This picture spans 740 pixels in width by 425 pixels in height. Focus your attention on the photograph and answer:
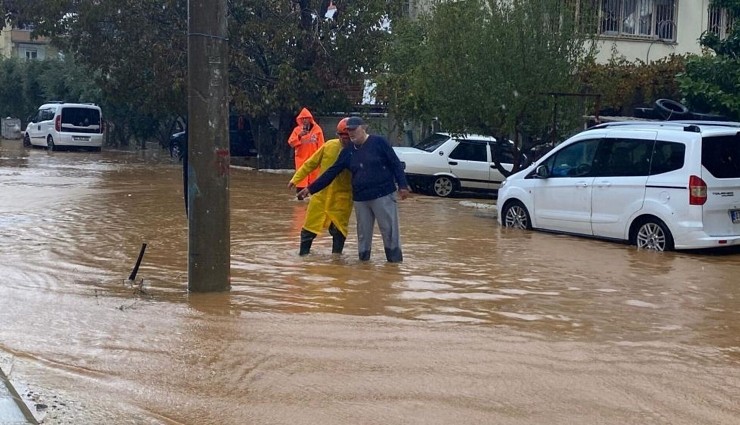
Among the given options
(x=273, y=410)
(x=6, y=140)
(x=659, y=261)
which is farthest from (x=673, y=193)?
(x=6, y=140)

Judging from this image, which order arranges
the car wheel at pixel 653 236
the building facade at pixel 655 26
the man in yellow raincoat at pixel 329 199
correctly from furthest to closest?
the building facade at pixel 655 26 → the car wheel at pixel 653 236 → the man in yellow raincoat at pixel 329 199

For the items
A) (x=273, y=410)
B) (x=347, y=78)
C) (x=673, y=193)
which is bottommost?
(x=273, y=410)

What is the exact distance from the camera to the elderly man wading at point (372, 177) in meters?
10.8

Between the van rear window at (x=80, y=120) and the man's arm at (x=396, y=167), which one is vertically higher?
the van rear window at (x=80, y=120)

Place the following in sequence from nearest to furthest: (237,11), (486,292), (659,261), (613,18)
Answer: (486,292) → (659,261) → (613,18) → (237,11)

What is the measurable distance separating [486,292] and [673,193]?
161 inches

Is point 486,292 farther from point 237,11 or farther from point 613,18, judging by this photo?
point 237,11

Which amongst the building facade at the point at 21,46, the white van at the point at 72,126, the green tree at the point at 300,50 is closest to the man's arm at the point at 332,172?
the green tree at the point at 300,50

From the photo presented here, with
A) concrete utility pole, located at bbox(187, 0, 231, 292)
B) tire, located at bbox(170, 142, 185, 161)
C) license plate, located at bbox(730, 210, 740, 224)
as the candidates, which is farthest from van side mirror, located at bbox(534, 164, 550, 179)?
tire, located at bbox(170, 142, 185, 161)

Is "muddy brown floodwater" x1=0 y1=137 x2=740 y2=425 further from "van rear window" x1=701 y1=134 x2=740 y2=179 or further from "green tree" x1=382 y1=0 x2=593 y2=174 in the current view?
"green tree" x1=382 y1=0 x2=593 y2=174

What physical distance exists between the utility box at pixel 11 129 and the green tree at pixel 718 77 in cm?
4201

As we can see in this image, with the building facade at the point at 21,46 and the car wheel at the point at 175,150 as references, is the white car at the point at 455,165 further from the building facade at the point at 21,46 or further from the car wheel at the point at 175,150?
the building facade at the point at 21,46

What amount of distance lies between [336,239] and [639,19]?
683 inches

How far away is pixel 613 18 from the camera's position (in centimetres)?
2598
